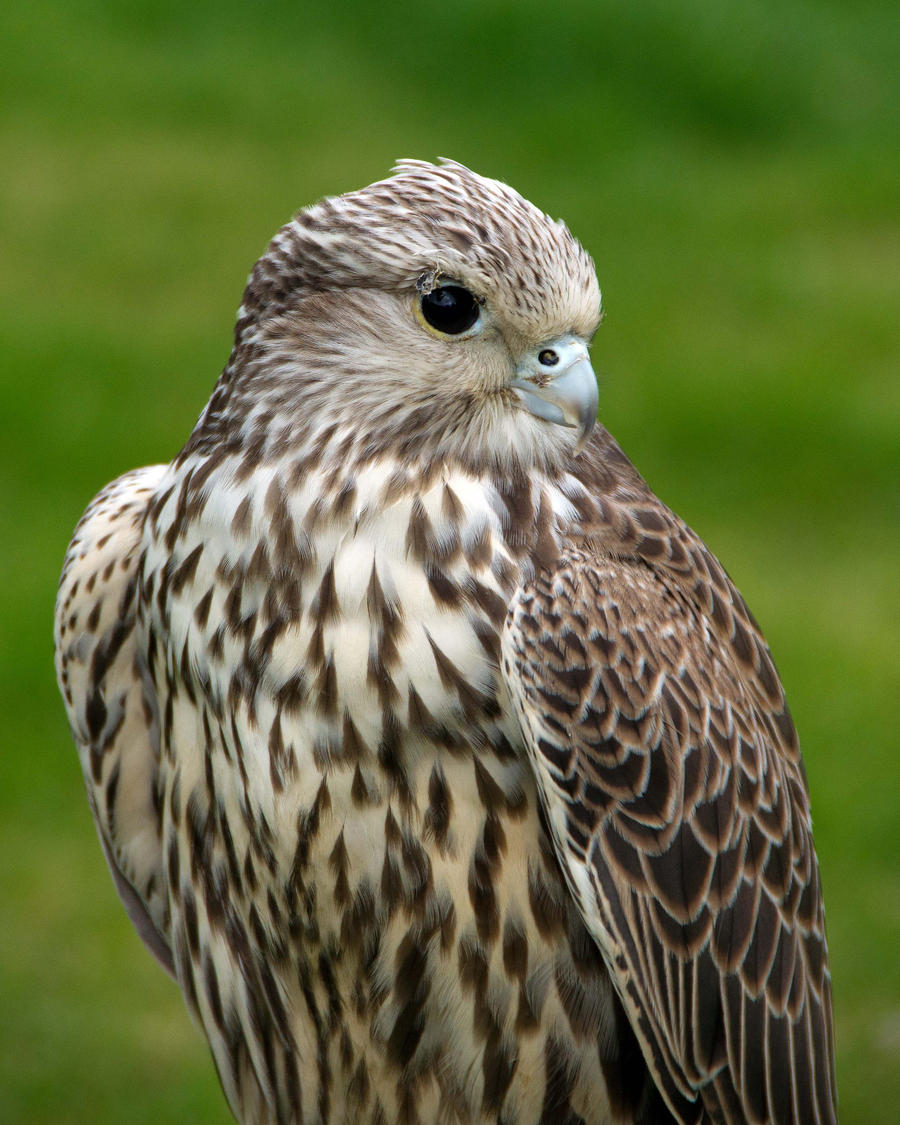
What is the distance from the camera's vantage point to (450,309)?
2.87 meters

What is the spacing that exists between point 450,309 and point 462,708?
0.69 metres

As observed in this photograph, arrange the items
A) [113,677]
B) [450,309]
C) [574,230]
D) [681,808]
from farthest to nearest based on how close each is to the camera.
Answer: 1. [574,230]
2. [113,677]
3. [681,808]
4. [450,309]

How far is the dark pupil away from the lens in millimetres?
2855

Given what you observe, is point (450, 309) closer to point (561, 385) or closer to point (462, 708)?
point (561, 385)

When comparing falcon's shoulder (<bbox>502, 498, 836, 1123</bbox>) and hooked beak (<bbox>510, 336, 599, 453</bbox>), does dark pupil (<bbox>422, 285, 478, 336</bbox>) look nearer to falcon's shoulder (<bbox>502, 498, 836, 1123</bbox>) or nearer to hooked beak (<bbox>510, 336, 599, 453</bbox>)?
hooked beak (<bbox>510, 336, 599, 453</bbox>)

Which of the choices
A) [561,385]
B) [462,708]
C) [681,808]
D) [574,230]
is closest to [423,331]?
[561,385]

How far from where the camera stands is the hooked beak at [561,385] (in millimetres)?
2859

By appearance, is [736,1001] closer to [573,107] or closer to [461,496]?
[461,496]

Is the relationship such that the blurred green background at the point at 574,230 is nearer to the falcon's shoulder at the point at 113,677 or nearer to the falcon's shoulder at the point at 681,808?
the falcon's shoulder at the point at 113,677

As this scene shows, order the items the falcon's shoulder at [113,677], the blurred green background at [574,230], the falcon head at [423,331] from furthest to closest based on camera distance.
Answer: the blurred green background at [574,230] → the falcon's shoulder at [113,677] → the falcon head at [423,331]


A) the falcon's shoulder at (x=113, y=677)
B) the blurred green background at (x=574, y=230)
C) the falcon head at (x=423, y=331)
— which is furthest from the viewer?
the blurred green background at (x=574, y=230)

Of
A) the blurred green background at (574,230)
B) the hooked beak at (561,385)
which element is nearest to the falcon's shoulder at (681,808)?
the hooked beak at (561,385)

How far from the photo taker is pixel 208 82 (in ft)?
35.9

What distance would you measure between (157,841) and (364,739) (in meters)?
0.80
